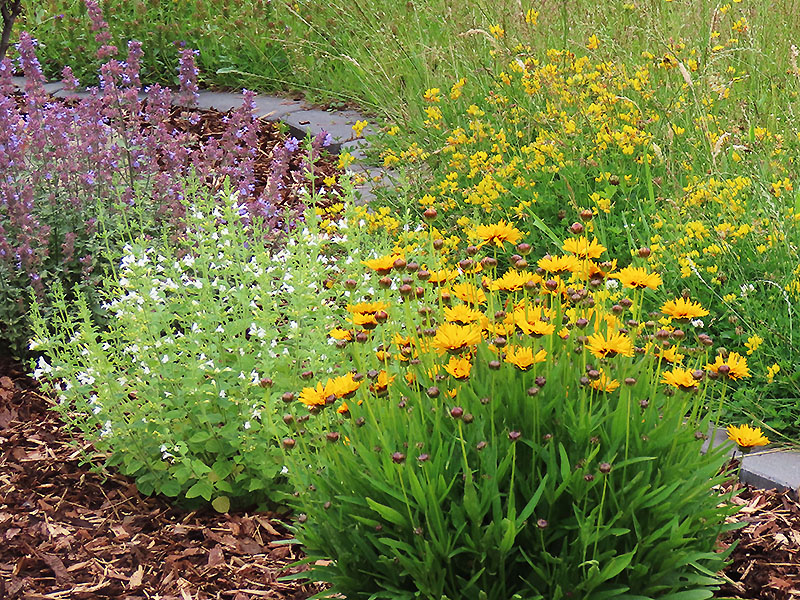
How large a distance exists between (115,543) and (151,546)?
127 mm

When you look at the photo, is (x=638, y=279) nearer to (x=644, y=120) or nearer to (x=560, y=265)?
(x=560, y=265)

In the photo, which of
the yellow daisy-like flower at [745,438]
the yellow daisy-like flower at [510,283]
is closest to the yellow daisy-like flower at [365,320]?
the yellow daisy-like flower at [510,283]

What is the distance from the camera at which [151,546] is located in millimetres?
3018

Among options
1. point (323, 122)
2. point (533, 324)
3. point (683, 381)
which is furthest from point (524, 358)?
point (323, 122)

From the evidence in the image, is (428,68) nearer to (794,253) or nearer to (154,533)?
(794,253)

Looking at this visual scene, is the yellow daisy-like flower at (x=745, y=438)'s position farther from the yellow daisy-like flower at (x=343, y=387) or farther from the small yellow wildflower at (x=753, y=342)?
the small yellow wildflower at (x=753, y=342)

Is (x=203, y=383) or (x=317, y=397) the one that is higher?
(x=317, y=397)

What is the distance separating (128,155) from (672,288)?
8.31 feet

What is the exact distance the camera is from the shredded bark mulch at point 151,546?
2.80 metres

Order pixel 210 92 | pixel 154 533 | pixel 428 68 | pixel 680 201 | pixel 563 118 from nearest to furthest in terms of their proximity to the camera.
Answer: pixel 154 533 → pixel 680 201 → pixel 563 118 → pixel 428 68 → pixel 210 92

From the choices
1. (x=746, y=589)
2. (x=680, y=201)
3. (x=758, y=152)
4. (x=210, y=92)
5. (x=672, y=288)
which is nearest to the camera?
(x=746, y=589)

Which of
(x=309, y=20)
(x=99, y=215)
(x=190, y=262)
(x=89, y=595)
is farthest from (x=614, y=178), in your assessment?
(x=309, y=20)

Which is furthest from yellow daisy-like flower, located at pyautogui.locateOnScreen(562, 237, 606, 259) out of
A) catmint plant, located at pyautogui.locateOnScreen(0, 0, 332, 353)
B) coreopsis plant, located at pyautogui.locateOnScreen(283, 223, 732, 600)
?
catmint plant, located at pyautogui.locateOnScreen(0, 0, 332, 353)

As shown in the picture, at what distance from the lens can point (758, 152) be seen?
4246 millimetres
